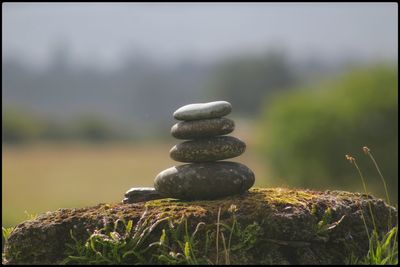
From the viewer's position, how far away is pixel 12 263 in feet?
29.5

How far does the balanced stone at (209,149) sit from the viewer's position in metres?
9.82

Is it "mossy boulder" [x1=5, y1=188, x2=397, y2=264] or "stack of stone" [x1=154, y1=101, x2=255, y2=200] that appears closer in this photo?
"mossy boulder" [x1=5, y1=188, x2=397, y2=264]

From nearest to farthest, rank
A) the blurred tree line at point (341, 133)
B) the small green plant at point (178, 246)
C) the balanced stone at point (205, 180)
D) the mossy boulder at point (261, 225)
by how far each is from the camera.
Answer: the small green plant at point (178, 246)
the mossy boulder at point (261, 225)
the balanced stone at point (205, 180)
the blurred tree line at point (341, 133)

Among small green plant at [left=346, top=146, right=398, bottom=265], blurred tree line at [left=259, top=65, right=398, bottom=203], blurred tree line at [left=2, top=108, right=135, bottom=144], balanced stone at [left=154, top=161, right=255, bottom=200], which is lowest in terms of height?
blurred tree line at [left=2, top=108, right=135, bottom=144]

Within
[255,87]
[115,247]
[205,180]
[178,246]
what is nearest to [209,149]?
[205,180]

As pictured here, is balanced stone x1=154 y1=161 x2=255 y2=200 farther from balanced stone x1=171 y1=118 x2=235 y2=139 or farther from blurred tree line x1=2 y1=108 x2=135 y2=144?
blurred tree line x1=2 y1=108 x2=135 y2=144

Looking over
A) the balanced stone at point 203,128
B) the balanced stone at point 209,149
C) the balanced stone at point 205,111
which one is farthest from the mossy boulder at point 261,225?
the balanced stone at point 205,111

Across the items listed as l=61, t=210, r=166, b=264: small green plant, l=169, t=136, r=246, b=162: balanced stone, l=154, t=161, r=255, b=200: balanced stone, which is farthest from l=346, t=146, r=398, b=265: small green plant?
l=61, t=210, r=166, b=264: small green plant

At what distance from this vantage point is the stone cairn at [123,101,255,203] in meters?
9.63

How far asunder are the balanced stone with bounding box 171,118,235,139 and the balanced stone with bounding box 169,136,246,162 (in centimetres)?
10

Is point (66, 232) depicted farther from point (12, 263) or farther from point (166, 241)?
point (166, 241)

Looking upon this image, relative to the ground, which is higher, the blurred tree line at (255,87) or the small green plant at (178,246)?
the small green plant at (178,246)

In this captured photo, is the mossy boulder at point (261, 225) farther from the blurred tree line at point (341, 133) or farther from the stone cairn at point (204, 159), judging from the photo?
the blurred tree line at point (341, 133)

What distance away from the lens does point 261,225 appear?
865 centimetres
